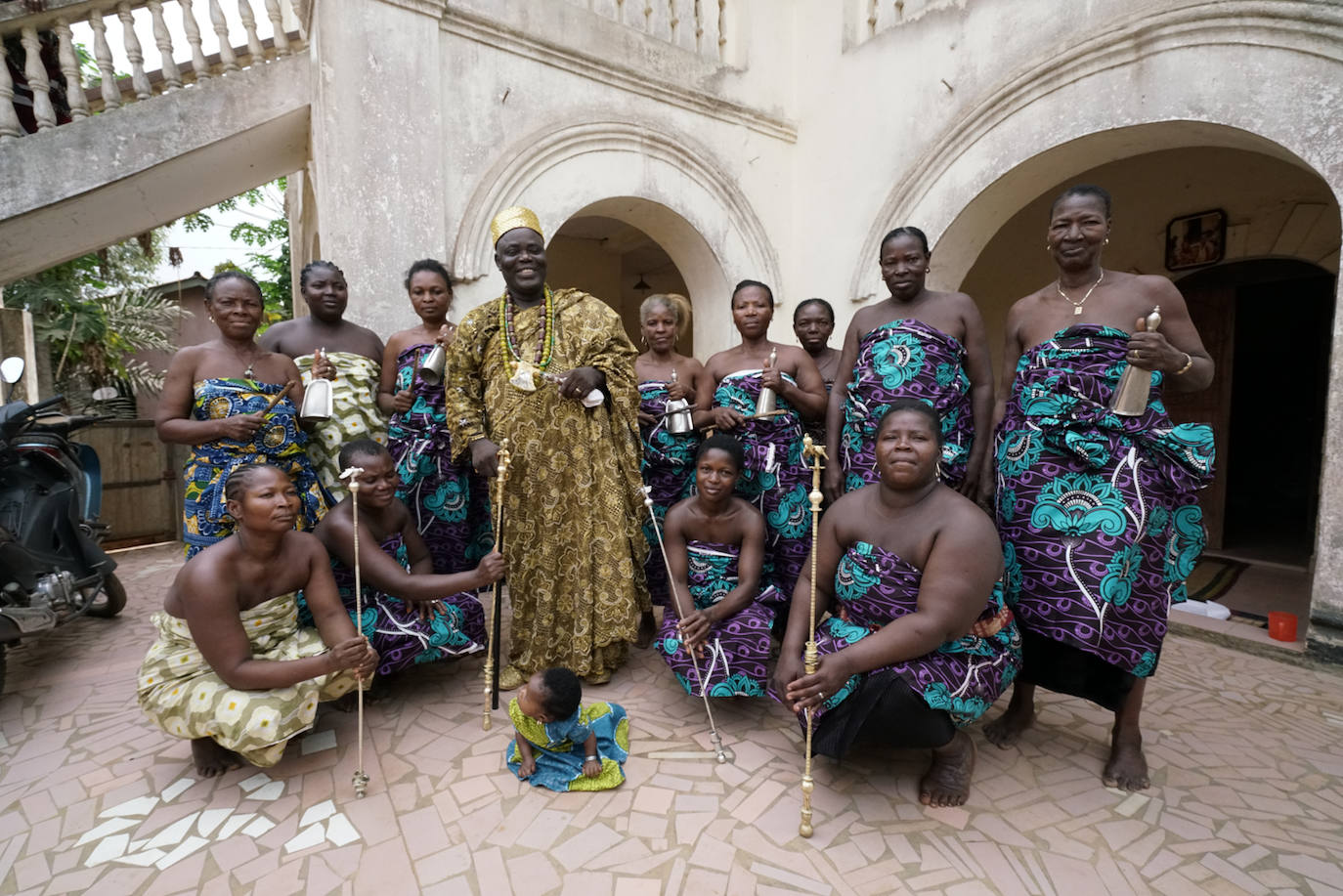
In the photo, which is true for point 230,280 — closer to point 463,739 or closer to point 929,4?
point 463,739

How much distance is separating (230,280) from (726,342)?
14.0 feet

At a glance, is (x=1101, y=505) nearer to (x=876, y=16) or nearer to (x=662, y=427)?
(x=662, y=427)

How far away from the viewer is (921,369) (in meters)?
2.80

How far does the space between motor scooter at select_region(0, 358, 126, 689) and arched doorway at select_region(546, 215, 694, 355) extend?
19.3ft

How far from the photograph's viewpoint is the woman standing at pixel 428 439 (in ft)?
11.7

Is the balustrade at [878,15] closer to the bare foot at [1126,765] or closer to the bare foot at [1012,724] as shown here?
the bare foot at [1012,724]

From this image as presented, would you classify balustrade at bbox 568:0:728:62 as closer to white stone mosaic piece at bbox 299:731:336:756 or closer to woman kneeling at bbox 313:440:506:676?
woman kneeling at bbox 313:440:506:676

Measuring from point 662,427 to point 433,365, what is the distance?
1.26 m

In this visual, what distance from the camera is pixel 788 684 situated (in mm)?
2135

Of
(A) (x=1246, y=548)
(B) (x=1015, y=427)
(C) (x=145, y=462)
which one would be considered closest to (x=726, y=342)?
(B) (x=1015, y=427)

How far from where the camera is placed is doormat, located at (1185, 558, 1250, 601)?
5414 mm

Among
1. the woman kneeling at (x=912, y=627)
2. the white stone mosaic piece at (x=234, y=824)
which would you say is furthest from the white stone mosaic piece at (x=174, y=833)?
the woman kneeling at (x=912, y=627)

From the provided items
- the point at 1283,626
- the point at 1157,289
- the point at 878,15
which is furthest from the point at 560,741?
the point at 878,15

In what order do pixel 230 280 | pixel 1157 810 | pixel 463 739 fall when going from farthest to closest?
pixel 230 280
pixel 463 739
pixel 1157 810
